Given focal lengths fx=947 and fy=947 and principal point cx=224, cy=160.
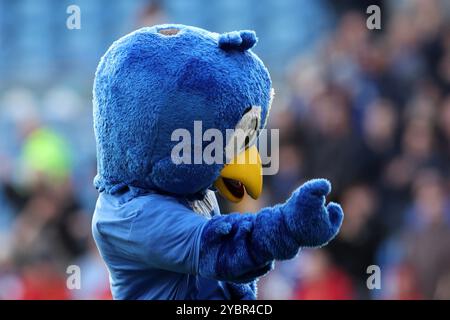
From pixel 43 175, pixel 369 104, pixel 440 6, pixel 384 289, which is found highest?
pixel 440 6

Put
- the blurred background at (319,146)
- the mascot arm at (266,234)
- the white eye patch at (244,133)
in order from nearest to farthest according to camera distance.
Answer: the mascot arm at (266,234) → the white eye patch at (244,133) → the blurred background at (319,146)

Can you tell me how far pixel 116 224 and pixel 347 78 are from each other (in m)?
2.57

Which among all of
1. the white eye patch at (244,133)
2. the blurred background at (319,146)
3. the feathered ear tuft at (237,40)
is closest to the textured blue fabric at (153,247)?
the white eye patch at (244,133)

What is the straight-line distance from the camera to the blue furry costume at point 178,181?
5.29ft

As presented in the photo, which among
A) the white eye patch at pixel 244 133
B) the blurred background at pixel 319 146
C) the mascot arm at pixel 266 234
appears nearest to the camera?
the mascot arm at pixel 266 234

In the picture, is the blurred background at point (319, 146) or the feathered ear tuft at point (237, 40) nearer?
the feathered ear tuft at point (237, 40)

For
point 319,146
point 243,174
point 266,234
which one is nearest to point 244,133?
point 243,174

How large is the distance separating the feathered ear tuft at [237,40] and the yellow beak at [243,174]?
190 millimetres

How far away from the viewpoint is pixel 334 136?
154 inches

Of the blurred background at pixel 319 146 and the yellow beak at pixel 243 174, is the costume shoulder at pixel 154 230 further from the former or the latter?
the blurred background at pixel 319 146

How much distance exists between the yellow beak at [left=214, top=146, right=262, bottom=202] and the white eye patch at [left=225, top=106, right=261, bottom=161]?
0.01m

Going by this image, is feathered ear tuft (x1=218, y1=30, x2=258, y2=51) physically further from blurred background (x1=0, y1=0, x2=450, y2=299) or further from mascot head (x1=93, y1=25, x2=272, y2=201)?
blurred background (x1=0, y1=0, x2=450, y2=299)
